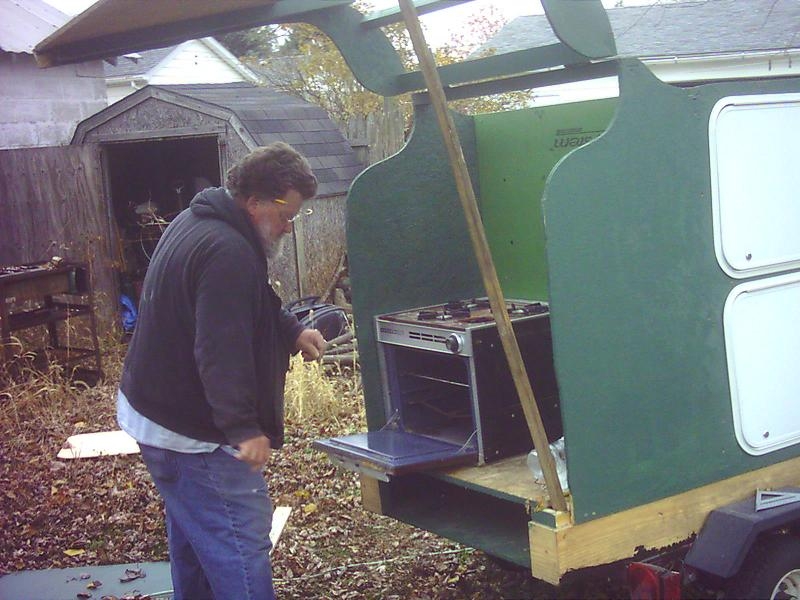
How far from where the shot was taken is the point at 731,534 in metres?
3.37

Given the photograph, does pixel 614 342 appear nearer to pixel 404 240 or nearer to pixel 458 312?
pixel 458 312

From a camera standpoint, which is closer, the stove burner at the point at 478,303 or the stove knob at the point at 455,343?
the stove knob at the point at 455,343

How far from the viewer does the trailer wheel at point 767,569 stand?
334 centimetres

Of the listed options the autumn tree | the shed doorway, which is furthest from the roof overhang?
the shed doorway

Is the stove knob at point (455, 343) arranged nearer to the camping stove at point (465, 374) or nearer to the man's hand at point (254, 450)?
the camping stove at point (465, 374)

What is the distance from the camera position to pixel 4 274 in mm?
8242

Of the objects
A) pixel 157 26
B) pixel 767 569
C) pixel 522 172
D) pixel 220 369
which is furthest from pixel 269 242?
pixel 767 569

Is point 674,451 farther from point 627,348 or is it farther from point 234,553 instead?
point 234,553

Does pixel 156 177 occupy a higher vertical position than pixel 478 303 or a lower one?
higher

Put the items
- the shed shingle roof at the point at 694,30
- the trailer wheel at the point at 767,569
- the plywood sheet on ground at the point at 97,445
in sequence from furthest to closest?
the shed shingle roof at the point at 694,30 < the plywood sheet on ground at the point at 97,445 < the trailer wheel at the point at 767,569

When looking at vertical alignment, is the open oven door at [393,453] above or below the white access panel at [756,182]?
below

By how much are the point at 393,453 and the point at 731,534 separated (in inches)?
52.7

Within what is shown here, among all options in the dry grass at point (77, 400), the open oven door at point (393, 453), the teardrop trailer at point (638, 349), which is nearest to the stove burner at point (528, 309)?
the teardrop trailer at point (638, 349)

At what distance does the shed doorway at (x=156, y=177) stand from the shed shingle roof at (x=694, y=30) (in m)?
5.34
